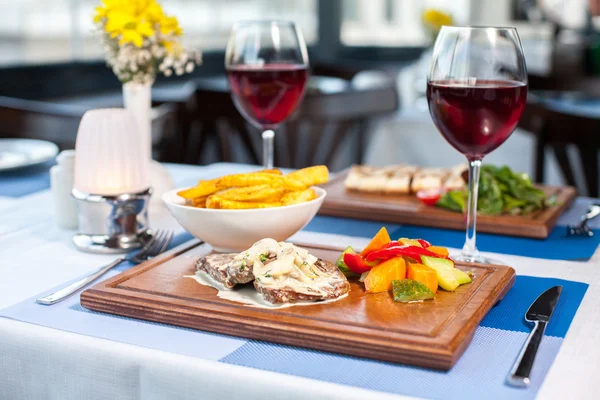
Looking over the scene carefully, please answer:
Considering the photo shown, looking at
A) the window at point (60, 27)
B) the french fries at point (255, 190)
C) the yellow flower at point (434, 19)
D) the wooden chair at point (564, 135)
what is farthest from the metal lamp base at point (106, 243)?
the yellow flower at point (434, 19)

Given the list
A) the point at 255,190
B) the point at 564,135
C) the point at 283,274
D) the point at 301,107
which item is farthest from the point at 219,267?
the point at 564,135

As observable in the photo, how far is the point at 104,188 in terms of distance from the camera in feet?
4.24

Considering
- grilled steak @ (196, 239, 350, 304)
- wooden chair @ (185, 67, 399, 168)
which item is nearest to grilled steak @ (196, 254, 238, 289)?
grilled steak @ (196, 239, 350, 304)

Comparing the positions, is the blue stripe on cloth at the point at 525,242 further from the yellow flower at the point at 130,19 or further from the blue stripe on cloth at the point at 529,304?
the yellow flower at the point at 130,19

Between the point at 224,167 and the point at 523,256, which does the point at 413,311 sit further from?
the point at 224,167

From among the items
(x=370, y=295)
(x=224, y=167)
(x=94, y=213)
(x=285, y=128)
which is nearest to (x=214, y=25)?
(x=285, y=128)

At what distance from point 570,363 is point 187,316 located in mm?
421

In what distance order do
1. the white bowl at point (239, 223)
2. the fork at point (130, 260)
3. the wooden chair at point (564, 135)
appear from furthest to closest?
the wooden chair at point (564, 135) < the white bowl at point (239, 223) < the fork at point (130, 260)

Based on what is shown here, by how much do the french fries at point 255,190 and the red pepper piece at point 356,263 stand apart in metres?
0.19

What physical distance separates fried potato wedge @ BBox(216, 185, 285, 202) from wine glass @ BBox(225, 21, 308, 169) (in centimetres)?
41

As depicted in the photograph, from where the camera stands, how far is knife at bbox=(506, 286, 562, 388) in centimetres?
76

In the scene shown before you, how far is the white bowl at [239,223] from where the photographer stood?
43.8 inches

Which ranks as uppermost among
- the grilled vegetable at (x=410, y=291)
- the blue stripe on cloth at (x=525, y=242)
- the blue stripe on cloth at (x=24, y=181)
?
the grilled vegetable at (x=410, y=291)

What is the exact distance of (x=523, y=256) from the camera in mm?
1281
